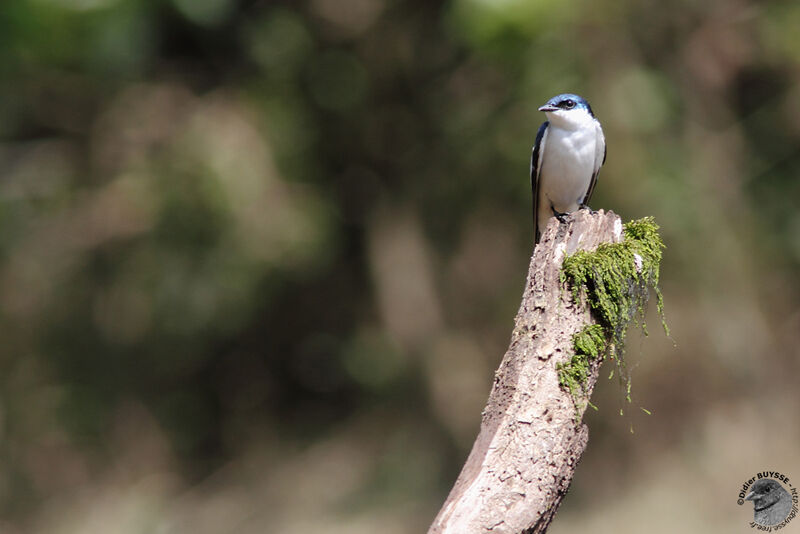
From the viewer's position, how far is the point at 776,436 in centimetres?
850

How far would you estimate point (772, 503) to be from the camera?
4.92 metres

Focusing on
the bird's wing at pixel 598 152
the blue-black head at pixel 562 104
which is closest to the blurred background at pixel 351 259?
the bird's wing at pixel 598 152

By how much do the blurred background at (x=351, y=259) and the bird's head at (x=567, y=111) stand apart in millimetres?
2498

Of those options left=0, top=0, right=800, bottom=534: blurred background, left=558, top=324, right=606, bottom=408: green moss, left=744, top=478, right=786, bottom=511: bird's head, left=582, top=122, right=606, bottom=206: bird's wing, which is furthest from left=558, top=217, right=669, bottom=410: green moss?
left=0, top=0, right=800, bottom=534: blurred background

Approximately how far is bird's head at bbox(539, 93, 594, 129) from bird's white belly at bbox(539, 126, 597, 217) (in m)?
0.05

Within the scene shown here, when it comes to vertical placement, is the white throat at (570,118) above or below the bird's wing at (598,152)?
above

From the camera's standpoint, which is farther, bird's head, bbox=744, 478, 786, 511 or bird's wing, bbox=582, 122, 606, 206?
bird's wing, bbox=582, 122, 606, 206

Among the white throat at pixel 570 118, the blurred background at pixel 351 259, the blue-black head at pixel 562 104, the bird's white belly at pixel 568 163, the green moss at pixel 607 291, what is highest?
the blurred background at pixel 351 259

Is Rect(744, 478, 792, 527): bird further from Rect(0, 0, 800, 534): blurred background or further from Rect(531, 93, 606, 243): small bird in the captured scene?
Rect(0, 0, 800, 534): blurred background

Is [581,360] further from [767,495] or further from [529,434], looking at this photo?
[767,495]

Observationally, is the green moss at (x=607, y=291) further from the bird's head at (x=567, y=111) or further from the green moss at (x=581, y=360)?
the bird's head at (x=567, y=111)

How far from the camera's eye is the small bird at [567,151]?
18.2 feet

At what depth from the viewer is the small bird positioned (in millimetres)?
5535

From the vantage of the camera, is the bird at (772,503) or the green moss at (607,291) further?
the bird at (772,503)
